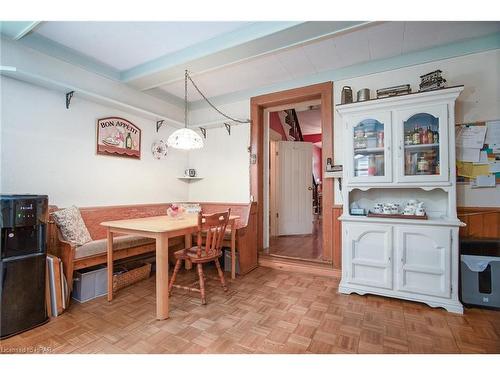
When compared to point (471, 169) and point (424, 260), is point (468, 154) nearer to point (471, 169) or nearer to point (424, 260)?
point (471, 169)

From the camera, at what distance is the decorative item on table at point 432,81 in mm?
2397

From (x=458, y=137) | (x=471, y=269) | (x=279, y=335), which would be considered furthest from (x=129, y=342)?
(x=458, y=137)

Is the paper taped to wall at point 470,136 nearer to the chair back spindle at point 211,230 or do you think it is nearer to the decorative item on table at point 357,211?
the decorative item on table at point 357,211

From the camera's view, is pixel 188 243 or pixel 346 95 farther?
pixel 188 243

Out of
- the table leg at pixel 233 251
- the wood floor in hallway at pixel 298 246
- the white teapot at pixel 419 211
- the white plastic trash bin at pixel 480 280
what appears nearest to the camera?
the white plastic trash bin at pixel 480 280

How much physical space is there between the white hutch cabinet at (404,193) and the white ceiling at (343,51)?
2.08ft

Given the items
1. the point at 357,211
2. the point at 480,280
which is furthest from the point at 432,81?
the point at 480,280

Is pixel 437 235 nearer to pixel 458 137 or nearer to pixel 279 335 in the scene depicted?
pixel 458 137

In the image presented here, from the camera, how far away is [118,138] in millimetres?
3281

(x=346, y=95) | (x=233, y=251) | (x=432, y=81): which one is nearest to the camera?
(x=432, y=81)

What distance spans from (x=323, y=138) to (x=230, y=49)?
1.63 meters

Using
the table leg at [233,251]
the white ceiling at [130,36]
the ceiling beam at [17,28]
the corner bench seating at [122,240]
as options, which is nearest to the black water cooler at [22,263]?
the corner bench seating at [122,240]

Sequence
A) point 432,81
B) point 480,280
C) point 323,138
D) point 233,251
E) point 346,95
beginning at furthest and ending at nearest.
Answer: point 323,138 → point 233,251 → point 346,95 → point 432,81 → point 480,280

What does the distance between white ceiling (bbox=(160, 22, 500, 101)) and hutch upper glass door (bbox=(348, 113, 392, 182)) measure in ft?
2.57
